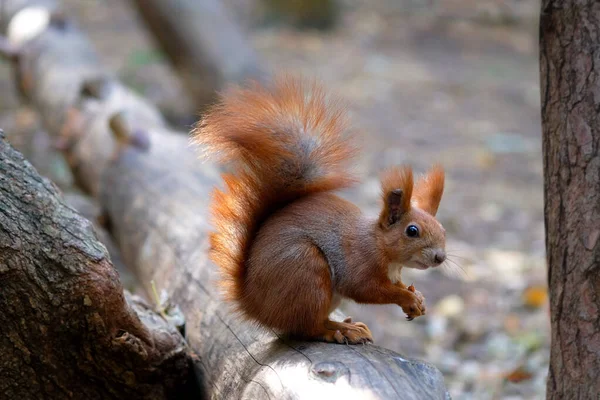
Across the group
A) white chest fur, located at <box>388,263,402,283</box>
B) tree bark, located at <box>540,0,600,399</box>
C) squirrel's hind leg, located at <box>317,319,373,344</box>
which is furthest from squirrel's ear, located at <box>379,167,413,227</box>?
tree bark, located at <box>540,0,600,399</box>

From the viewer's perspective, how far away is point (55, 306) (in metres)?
1.75

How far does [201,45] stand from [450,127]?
7.50 ft

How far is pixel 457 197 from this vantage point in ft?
16.7

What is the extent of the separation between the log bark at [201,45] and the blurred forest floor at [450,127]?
443 millimetres

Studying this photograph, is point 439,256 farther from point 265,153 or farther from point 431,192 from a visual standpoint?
point 265,153

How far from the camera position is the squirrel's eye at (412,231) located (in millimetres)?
1788

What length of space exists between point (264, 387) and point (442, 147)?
441 centimetres

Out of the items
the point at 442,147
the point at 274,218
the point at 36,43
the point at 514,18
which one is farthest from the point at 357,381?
the point at 514,18

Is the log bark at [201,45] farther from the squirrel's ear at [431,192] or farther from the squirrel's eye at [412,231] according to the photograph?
the squirrel's eye at [412,231]

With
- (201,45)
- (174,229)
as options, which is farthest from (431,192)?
(201,45)

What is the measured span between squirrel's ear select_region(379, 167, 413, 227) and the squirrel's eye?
4cm

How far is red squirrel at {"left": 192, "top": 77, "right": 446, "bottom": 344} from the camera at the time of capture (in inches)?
70.5

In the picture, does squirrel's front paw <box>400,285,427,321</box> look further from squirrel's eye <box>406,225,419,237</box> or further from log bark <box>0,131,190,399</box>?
log bark <box>0,131,190,399</box>

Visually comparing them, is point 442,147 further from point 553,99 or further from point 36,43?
point 553,99
